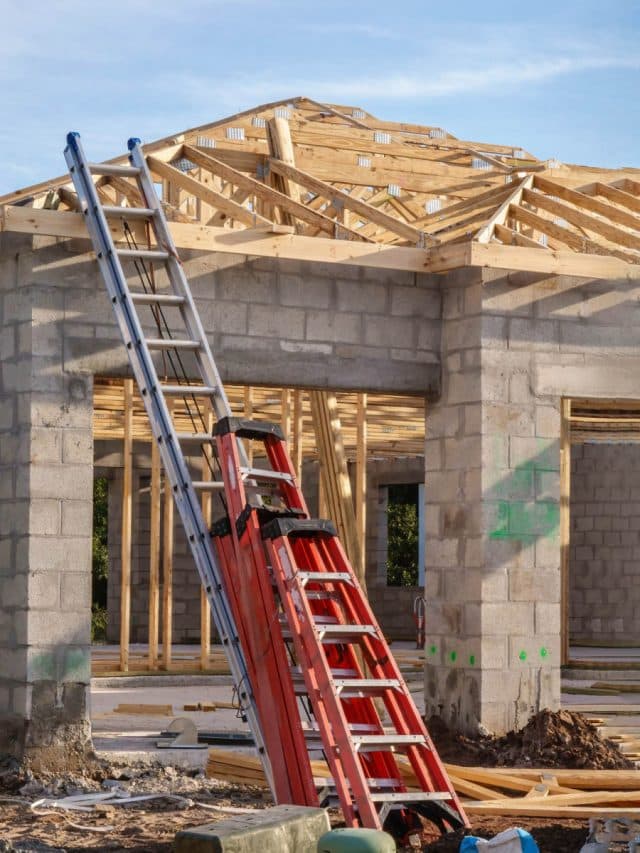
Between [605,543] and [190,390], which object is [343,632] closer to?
[190,390]

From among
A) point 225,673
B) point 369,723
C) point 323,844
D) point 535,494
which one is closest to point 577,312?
point 535,494

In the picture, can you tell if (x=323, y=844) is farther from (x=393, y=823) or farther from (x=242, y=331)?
(x=242, y=331)

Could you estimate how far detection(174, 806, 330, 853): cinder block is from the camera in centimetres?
674

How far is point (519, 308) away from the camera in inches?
465

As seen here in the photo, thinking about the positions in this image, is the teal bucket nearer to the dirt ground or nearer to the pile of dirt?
the dirt ground

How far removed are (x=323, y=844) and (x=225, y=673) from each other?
11.3m

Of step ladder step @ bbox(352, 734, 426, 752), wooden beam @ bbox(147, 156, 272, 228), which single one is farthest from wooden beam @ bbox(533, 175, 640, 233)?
step ladder step @ bbox(352, 734, 426, 752)

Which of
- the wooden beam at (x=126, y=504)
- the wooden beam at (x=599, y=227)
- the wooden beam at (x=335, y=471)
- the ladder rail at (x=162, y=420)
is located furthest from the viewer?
the wooden beam at (x=126, y=504)

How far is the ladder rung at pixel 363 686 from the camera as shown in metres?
8.48

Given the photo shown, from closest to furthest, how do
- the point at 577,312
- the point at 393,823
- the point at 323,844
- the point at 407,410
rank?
the point at 323,844 < the point at 393,823 < the point at 577,312 < the point at 407,410

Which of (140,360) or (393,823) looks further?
(140,360)

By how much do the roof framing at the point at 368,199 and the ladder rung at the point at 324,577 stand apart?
117 inches

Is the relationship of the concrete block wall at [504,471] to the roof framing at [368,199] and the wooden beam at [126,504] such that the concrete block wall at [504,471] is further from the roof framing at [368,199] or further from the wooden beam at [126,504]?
the wooden beam at [126,504]

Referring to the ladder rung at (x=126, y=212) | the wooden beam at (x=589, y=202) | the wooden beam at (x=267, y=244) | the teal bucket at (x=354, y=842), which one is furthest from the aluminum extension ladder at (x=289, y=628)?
the wooden beam at (x=589, y=202)
